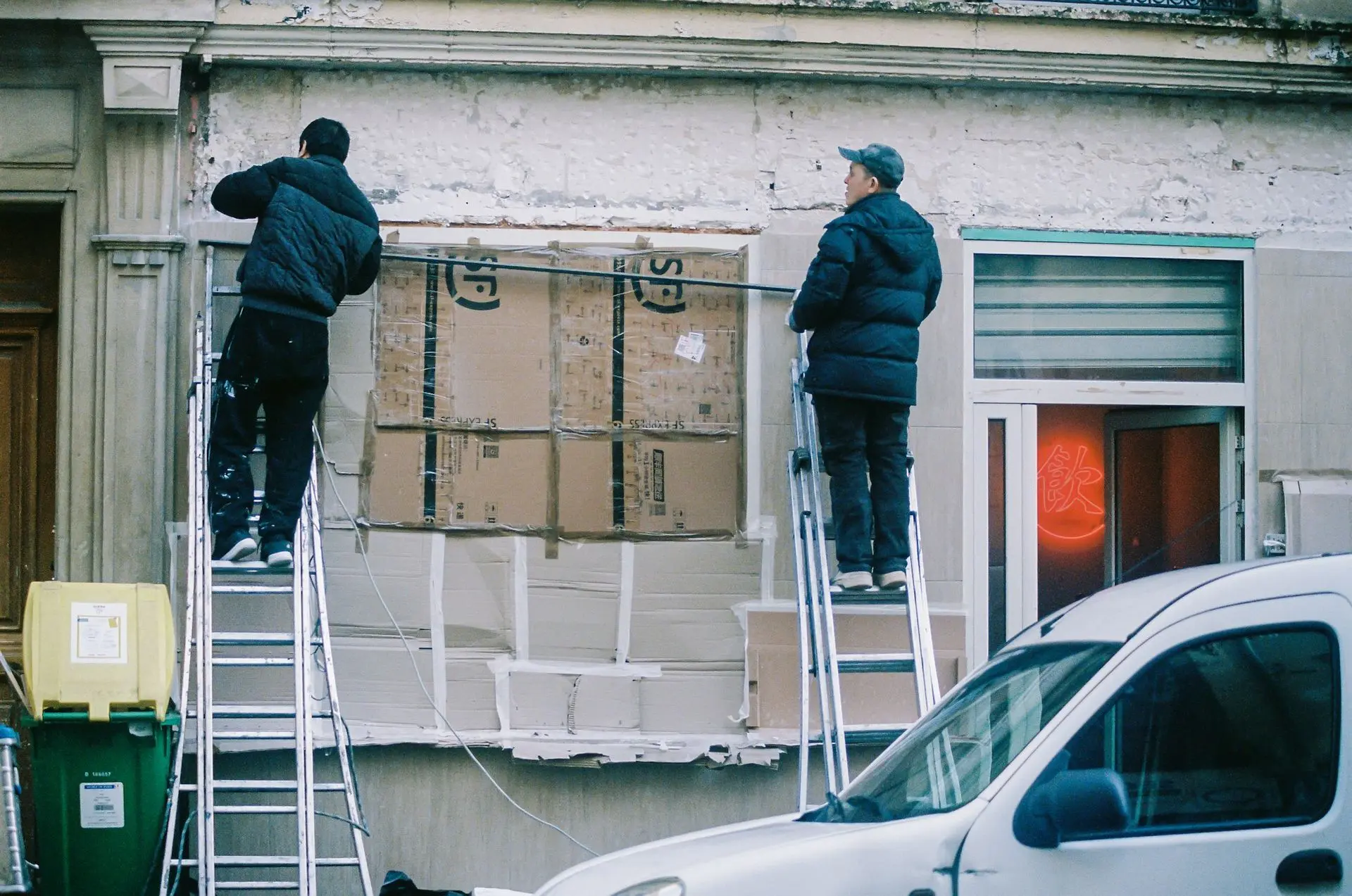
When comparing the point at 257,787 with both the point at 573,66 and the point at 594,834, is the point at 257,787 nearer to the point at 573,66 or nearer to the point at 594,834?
the point at 594,834

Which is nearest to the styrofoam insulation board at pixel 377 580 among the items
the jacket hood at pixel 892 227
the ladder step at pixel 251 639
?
the ladder step at pixel 251 639

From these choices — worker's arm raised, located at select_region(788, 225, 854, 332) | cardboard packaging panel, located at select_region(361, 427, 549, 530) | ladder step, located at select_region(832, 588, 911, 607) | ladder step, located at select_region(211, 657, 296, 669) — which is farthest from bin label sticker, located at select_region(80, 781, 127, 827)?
worker's arm raised, located at select_region(788, 225, 854, 332)

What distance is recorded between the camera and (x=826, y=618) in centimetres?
592

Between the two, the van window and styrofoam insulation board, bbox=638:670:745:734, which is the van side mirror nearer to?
the van window

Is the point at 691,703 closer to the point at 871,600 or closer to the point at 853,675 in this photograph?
the point at 853,675

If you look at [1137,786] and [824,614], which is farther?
[824,614]

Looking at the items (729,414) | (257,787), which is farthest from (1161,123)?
(257,787)

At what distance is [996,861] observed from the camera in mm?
3459

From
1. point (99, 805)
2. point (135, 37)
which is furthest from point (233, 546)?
point (135, 37)

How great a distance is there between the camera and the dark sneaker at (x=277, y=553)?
5.80 meters

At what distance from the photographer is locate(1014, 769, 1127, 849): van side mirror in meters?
3.43

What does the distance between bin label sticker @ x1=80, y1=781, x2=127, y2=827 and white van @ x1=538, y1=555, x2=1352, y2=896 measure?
2329 mm

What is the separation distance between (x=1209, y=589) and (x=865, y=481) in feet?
7.74

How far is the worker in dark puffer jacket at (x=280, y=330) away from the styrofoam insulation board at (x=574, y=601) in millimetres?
1215
